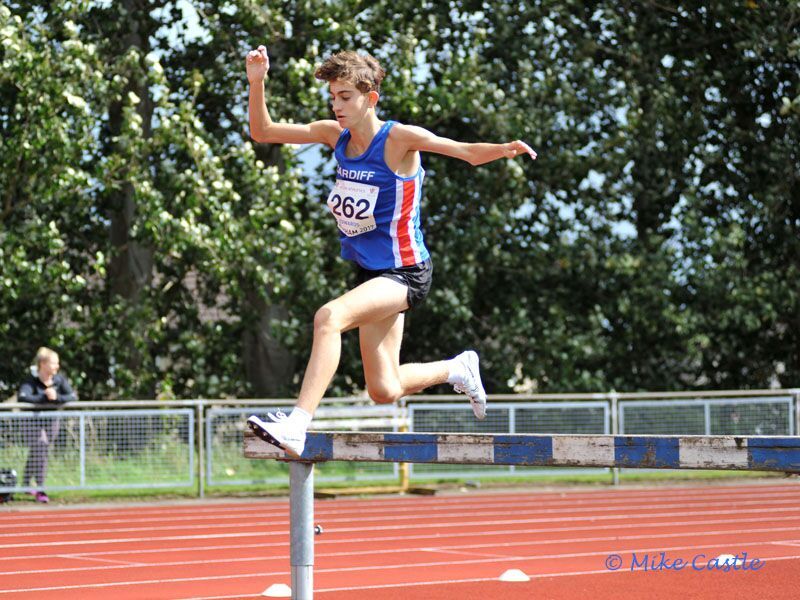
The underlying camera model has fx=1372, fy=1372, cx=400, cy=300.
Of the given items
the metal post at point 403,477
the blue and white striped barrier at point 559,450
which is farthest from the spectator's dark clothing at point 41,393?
the blue and white striped barrier at point 559,450

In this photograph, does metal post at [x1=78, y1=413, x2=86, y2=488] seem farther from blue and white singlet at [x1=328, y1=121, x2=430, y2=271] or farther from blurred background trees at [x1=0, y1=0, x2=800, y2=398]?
blue and white singlet at [x1=328, y1=121, x2=430, y2=271]

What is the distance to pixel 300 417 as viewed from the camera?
5449 mm

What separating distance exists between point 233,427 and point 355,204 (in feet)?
32.8

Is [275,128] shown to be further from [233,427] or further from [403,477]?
[403,477]

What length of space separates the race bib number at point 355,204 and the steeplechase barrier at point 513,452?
1.04 m

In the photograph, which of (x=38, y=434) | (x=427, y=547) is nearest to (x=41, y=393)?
(x=38, y=434)

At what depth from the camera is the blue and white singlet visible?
609cm

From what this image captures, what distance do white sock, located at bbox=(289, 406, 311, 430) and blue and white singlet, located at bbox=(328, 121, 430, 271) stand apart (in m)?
0.94

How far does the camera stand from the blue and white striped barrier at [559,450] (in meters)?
4.59

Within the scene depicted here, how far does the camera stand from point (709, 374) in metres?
21.0

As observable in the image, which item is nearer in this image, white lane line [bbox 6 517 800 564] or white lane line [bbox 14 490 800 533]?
white lane line [bbox 6 517 800 564]

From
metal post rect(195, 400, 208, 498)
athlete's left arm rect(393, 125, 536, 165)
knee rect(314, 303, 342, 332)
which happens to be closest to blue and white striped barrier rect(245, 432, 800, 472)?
knee rect(314, 303, 342, 332)

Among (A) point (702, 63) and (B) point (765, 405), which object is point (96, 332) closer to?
(B) point (765, 405)

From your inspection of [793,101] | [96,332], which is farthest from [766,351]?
[96,332]
